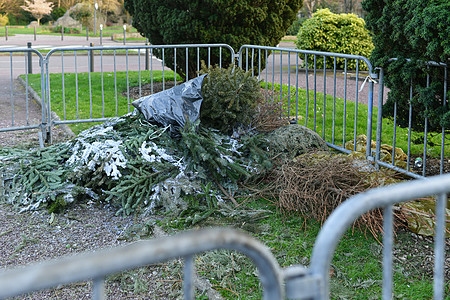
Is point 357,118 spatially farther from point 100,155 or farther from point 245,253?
point 245,253

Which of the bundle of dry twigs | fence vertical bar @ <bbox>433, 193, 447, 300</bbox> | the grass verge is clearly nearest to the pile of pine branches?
the bundle of dry twigs

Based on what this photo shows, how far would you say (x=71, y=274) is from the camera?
1.12 meters

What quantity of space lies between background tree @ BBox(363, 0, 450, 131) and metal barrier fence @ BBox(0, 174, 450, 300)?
2880 millimetres

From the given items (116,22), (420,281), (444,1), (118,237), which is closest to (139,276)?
(118,237)

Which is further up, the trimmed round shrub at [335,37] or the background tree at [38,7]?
the background tree at [38,7]

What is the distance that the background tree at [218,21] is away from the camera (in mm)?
9539

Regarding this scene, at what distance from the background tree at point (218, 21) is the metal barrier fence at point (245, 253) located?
8.13m

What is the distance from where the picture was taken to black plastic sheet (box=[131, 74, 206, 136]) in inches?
219

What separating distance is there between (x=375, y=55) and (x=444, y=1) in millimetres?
1171

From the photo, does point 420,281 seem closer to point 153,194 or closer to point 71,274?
point 153,194

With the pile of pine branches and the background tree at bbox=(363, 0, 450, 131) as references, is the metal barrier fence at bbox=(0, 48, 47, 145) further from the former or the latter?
the background tree at bbox=(363, 0, 450, 131)

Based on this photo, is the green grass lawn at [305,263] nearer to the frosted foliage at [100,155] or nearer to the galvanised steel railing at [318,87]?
the frosted foliage at [100,155]

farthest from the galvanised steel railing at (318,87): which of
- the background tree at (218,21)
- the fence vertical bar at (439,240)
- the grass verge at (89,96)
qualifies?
the fence vertical bar at (439,240)

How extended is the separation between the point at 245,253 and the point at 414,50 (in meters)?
4.10
